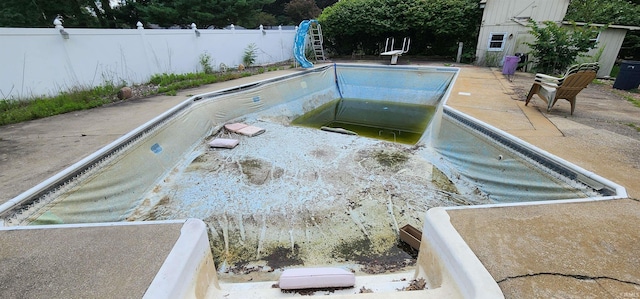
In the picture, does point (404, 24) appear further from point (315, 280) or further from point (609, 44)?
point (315, 280)

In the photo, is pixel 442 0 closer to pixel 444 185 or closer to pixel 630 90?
pixel 630 90

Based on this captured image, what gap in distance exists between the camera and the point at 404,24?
1123cm

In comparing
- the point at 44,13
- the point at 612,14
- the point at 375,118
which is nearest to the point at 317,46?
the point at 375,118

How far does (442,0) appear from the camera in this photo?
416 inches

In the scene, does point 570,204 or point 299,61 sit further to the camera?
point 299,61

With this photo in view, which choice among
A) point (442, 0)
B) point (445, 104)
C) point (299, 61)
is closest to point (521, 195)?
point (445, 104)

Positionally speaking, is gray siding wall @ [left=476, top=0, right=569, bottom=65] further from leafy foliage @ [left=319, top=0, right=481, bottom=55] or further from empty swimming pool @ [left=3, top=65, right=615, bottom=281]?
empty swimming pool @ [left=3, top=65, right=615, bottom=281]

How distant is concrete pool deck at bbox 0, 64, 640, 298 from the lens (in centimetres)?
130

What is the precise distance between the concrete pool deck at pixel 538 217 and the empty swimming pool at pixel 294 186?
10.7 inches

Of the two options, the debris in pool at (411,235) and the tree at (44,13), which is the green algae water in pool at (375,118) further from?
the tree at (44,13)

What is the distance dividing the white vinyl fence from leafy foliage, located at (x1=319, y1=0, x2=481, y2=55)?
204 inches

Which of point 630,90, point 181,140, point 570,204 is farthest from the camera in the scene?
point 630,90

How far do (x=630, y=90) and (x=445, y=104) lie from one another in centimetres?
508

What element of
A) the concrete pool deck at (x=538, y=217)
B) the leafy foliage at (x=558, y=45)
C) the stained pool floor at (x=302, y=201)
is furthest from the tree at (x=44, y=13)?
the leafy foliage at (x=558, y=45)
